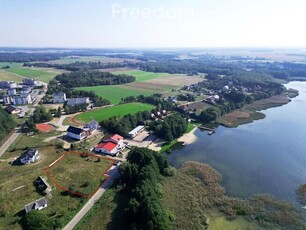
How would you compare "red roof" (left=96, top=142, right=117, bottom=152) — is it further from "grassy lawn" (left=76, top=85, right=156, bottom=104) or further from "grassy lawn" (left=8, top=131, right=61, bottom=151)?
"grassy lawn" (left=76, top=85, right=156, bottom=104)

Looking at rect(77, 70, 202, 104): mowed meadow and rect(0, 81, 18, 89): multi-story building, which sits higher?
rect(0, 81, 18, 89): multi-story building

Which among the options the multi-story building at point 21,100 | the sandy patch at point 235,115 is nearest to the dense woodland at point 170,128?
the sandy patch at point 235,115

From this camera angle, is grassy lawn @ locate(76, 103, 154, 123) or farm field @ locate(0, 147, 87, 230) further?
grassy lawn @ locate(76, 103, 154, 123)

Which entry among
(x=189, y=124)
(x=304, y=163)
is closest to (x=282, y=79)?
(x=189, y=124)

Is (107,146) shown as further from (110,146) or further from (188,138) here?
(188,138)

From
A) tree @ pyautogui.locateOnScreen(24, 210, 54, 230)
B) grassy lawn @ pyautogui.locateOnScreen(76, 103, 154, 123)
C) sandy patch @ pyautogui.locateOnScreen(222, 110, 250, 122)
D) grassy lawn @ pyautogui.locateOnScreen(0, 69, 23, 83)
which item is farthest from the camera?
grassy lawn @ pyautogui.locateOnScreen(0, 69, 23, 83)

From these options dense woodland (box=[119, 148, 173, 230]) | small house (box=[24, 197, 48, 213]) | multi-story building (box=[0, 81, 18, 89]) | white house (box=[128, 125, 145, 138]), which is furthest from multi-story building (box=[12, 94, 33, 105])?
small house (box=[24, 197, 48, 213])

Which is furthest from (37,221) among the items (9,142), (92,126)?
(92,126)

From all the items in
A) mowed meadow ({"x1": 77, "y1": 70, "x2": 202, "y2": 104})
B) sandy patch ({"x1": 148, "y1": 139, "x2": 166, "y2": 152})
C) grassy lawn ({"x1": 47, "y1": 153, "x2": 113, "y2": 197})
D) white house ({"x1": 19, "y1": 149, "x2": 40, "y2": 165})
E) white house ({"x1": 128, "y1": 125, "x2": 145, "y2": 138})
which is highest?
white house ({"x1": 19, "y1": 149, "x2": 40, "y2": 165})

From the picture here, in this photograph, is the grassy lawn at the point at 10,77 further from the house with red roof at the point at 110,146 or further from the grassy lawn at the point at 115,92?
the house with red roof at the point at 110,146
